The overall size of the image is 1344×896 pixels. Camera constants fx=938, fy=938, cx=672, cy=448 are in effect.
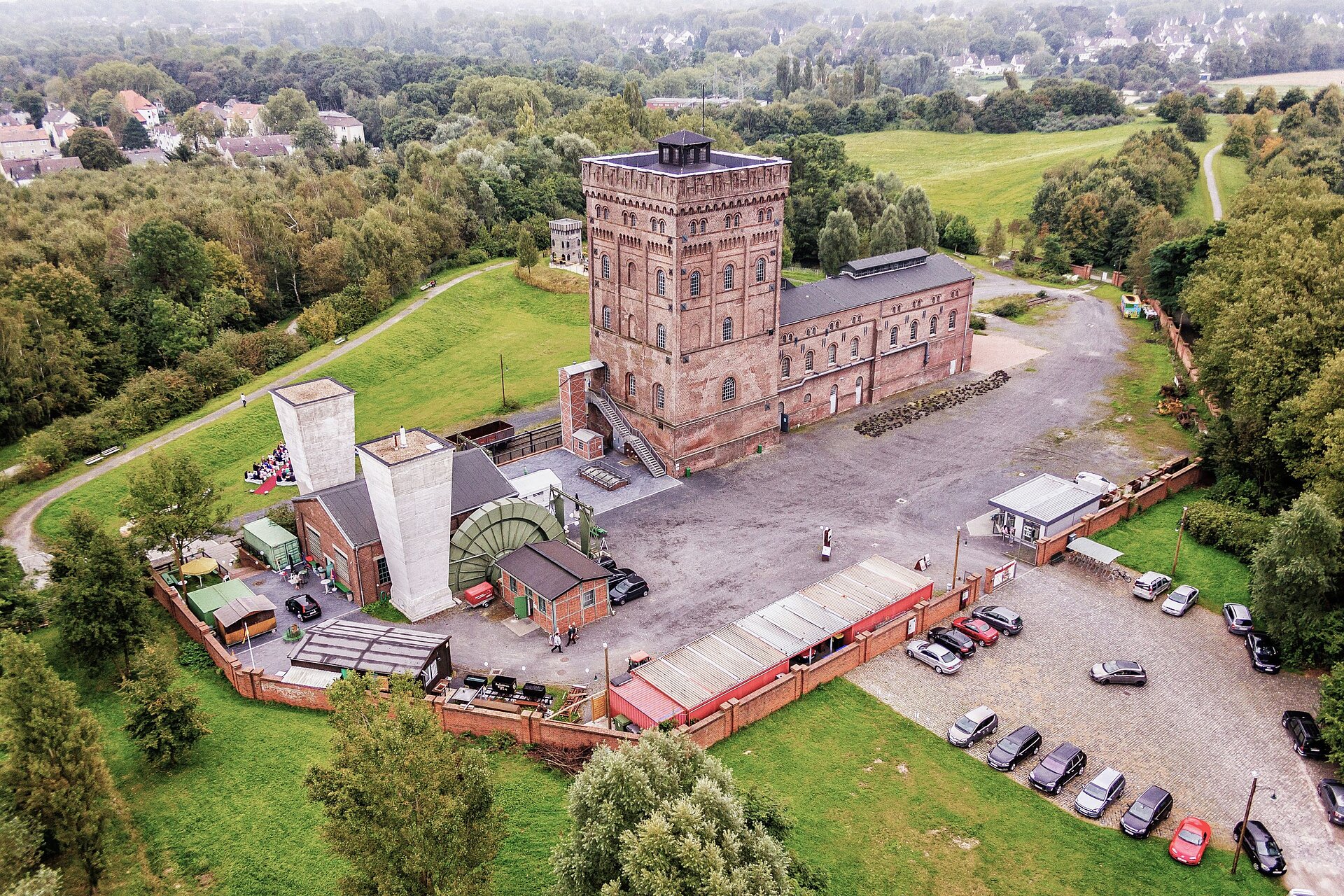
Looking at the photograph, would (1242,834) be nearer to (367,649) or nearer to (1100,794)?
(1100,794)

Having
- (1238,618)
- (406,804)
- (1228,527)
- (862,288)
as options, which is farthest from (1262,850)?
(862,288)

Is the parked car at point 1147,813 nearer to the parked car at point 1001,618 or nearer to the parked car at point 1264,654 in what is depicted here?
the parked car at point 1001,618

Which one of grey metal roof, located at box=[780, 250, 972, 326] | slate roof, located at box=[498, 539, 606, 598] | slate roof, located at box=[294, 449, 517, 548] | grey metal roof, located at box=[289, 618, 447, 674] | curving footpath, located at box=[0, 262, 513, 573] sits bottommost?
curving footpath, located at box=[0, 262, 513, 573]

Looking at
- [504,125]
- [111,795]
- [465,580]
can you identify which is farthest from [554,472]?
[504,125]

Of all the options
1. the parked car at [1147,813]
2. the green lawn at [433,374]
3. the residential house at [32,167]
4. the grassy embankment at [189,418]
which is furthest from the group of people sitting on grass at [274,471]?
the residential house at [32,167]

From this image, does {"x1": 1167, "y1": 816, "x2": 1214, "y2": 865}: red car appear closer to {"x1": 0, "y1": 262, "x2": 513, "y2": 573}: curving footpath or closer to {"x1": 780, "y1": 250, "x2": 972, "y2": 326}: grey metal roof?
{"x1": 780, "y1": 250, "x2": 972, "y2": 326}: grey metal roof

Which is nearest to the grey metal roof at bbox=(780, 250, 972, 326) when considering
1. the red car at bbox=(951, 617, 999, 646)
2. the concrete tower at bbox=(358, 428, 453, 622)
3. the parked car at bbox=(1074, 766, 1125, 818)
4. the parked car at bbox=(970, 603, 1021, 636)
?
the parked car at bbox=(970, 603, 1021, 636)

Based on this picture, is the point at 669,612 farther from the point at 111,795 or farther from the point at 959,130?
the point at 959,130
